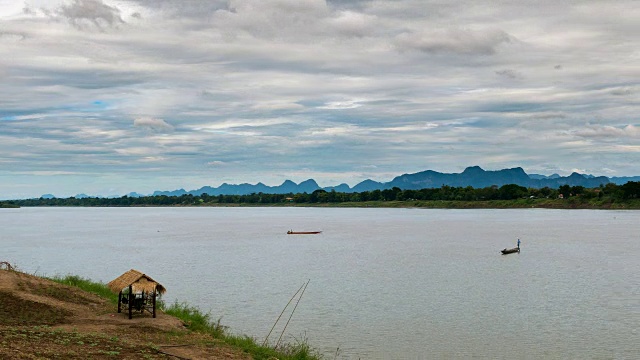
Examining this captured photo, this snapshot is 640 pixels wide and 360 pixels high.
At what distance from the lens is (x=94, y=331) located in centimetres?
3073

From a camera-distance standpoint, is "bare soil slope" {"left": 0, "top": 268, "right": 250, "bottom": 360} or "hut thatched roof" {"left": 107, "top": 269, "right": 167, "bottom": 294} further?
"hut thatched roof" {"left": 107, "top": 269, "right": 167, "bottom": 294}

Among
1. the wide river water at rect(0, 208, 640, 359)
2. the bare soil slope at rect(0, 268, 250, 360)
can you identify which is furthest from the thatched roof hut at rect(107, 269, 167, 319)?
the wide river water at rect(0, 208, 640, 359)

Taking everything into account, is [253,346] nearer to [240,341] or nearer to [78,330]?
[240,341]

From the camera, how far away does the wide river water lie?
39316mm

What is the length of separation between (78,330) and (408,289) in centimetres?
3646

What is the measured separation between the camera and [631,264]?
79.4 metres

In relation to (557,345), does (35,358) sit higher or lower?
higher

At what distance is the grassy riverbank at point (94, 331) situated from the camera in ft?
85.2

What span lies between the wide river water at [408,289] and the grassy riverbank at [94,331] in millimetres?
5874

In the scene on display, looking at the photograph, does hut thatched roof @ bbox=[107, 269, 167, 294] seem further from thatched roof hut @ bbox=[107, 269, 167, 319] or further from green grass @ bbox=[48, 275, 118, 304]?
green grass @ bbox=[48, 275, 118, 304]

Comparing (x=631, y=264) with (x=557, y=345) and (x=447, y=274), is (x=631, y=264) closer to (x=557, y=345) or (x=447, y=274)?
(x=447, y=274)

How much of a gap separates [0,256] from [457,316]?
77.1 meters

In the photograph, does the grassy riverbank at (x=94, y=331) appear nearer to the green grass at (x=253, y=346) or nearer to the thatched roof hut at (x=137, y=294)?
the green grass at (x=253, y=346)

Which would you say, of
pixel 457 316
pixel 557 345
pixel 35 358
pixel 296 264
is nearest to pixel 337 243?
pixel 296 264
